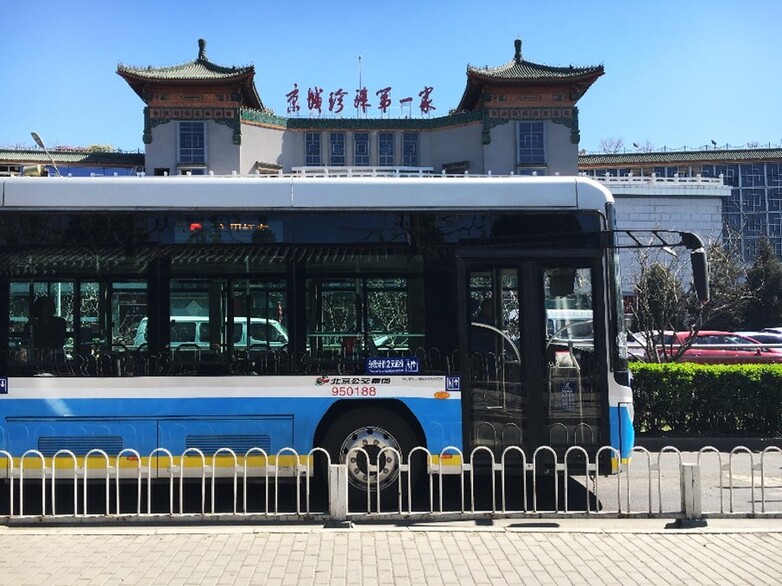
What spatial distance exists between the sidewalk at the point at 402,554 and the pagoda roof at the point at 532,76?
3620 cm

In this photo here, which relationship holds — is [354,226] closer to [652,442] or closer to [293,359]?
[293,359]

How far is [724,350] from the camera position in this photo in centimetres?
2655

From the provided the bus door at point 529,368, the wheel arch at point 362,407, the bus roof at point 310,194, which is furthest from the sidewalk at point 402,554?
the bus roof at point 310,194

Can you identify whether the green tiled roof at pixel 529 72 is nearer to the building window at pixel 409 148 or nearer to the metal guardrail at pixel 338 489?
the building window at pixel 409 148

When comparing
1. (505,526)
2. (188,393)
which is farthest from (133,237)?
(505,526)

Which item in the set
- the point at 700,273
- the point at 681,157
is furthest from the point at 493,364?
the point at 681,157

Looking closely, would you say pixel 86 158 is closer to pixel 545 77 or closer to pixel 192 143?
pixel 192 143

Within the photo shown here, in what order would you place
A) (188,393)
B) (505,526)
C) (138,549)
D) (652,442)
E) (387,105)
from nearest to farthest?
(138,549) < (505,526) < (188,393) < (652,442) < (387,105)

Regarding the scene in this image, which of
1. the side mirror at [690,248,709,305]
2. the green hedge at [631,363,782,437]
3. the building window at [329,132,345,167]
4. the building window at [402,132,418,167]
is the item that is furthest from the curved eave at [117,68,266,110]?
the side mirror at [690,248,709,305]

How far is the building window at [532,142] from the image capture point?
40969mm

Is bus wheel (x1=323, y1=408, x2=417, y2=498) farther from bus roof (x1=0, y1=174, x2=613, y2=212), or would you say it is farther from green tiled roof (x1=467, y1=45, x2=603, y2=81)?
green tiled roof (x1=467, y1=45, x2=603, y2=81)

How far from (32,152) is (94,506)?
144 ft

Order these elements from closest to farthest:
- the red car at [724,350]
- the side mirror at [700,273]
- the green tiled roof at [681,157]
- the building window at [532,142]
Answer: the side mirror at [700,273]
the red car at [724,350]
the building window at [532,142]
the green tiled roof at [681,157]

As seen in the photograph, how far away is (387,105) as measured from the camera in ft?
141
